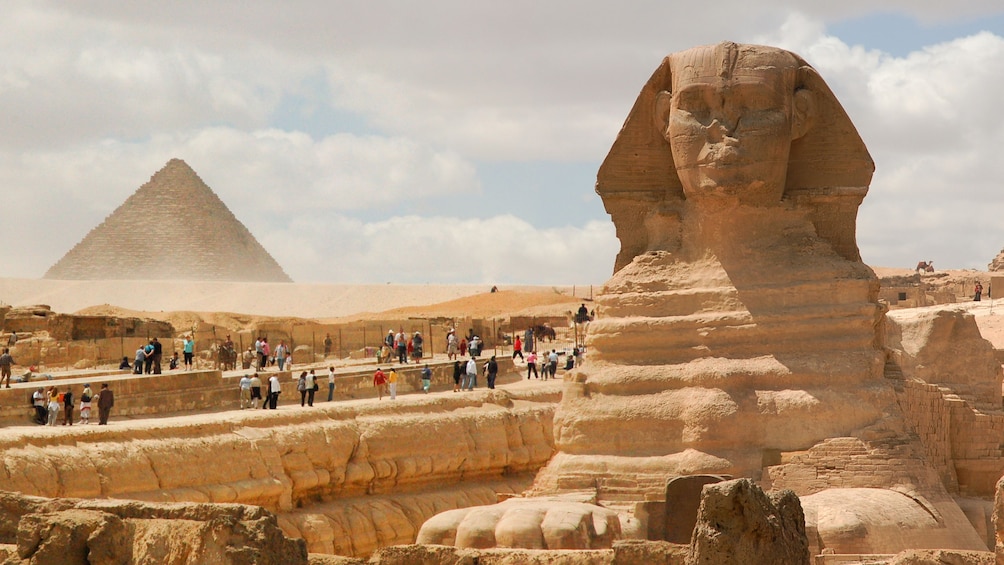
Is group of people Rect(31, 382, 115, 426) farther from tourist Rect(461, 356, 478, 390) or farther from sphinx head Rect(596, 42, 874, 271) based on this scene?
sphinx head Rect(596, 42, 874, 271)

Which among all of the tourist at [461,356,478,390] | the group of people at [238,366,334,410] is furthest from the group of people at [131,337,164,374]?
the tourist at [461,356,478,390]

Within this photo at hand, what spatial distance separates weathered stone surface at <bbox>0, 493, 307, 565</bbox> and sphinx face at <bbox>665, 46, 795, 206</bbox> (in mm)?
8744

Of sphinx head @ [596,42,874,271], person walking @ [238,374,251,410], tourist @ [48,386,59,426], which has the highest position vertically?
sphinx head @ [596,42,874,271]

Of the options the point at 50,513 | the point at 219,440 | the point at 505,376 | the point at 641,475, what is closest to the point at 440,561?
the point at 50,513

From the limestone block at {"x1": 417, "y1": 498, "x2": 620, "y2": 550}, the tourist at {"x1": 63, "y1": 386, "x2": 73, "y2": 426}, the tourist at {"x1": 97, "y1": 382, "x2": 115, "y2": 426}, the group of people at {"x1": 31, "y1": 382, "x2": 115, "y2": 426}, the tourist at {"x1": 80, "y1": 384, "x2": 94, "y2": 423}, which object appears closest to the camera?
the limestone block at {"x1": 417, "y1": 498, "x2": 620, "y2": 550}

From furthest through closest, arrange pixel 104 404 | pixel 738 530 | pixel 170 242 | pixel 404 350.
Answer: pixel 170 242 < pixel 404 350 < pixel 104 404 < pixel 738 530

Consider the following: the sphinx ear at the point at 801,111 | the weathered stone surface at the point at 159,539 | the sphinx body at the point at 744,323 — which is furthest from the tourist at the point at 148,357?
the weathered stone surface at the point at 159,539

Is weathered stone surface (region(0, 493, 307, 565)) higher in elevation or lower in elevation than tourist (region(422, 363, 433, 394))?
lower

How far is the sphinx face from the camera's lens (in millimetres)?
18016

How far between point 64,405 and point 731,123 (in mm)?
11580

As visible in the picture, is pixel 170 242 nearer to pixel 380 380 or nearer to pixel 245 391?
pixel 380 380

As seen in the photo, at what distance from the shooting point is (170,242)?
149750 millimetres

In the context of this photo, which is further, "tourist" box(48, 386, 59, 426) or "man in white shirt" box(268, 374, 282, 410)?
"man in white shirt" box(268, 374, 282, 410)

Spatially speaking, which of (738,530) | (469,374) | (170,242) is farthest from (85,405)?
(170,242)
